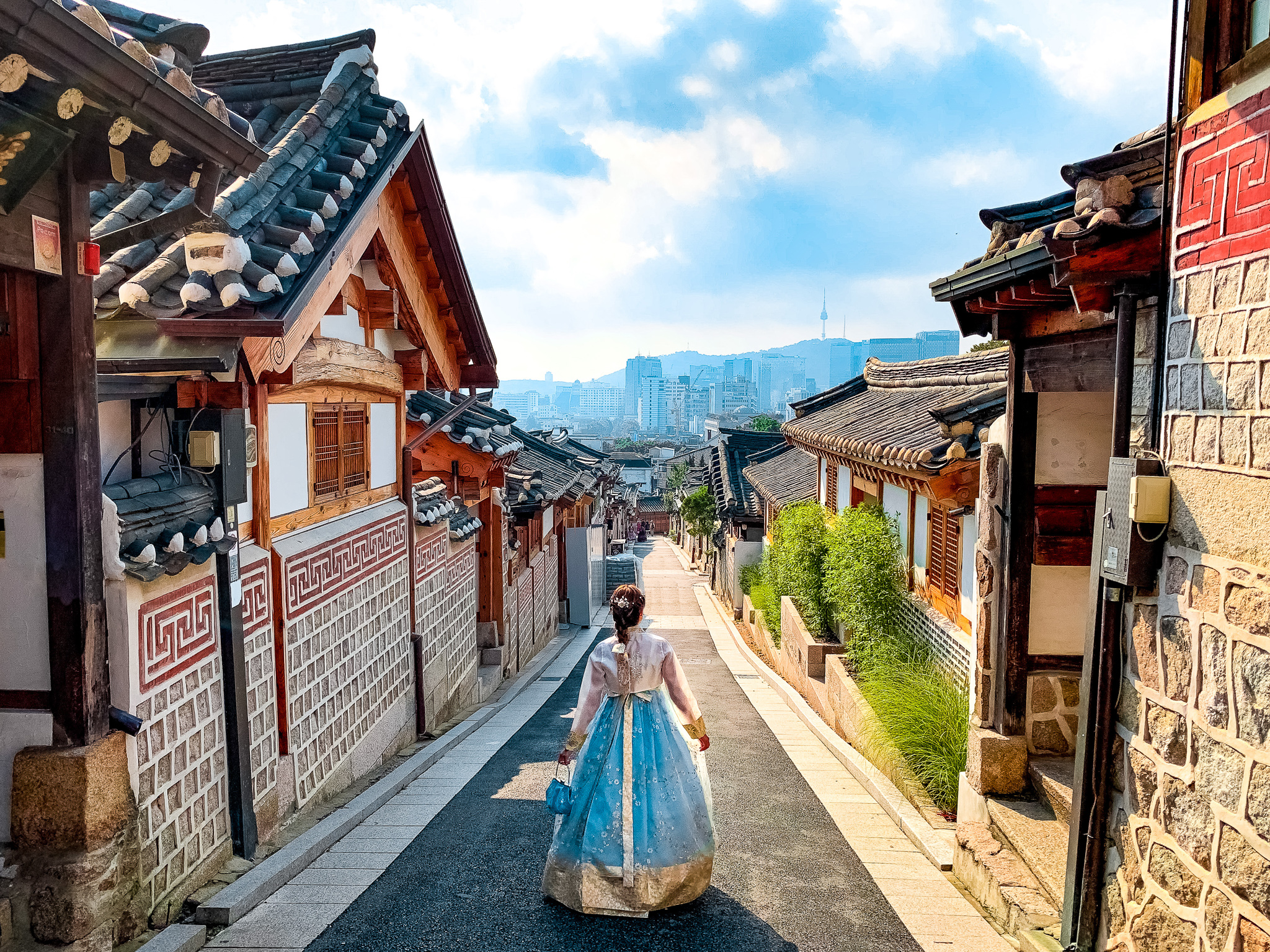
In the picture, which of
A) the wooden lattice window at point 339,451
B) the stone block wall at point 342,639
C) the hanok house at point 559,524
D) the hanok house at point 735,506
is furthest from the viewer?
the hanok house at point 735,506

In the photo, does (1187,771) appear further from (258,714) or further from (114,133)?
(258,714)

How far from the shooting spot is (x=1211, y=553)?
10.9 feet

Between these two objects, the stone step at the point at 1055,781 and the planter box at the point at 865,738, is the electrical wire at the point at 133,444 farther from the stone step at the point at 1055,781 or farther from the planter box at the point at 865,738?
the planter box at the point at 865,738

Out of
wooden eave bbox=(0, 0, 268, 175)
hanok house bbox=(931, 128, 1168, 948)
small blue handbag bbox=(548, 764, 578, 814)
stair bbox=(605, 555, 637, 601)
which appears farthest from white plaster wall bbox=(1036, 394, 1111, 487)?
stair bbox=(605, 555, 637, 601)

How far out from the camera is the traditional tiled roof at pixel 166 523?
4406mm

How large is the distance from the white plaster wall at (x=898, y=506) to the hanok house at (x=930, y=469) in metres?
0.02

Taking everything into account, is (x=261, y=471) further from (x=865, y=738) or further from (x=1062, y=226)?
(x=865, y=738)

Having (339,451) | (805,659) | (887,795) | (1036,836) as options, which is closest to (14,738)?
(339,451)

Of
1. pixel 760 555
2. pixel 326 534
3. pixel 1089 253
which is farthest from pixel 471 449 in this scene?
pixel 760 555

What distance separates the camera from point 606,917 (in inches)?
187

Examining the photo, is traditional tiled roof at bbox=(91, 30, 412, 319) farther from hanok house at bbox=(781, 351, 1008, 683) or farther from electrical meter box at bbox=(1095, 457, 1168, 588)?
hanok house at bbox=(781, 351, 1008, 683)

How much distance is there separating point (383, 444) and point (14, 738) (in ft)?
17.9

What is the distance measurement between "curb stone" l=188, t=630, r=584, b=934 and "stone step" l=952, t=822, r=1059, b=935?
4.36 metres

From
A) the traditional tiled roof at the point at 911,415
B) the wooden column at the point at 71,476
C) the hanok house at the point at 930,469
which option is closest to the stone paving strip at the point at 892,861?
the hanok house at the point at 930,469
